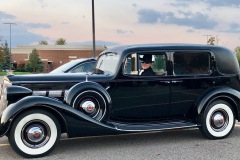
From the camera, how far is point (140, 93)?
6.40 meters

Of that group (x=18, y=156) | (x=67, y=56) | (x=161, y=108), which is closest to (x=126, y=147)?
(x=161, y=108)

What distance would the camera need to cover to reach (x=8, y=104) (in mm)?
5938

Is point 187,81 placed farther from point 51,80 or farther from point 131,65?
point 51,80

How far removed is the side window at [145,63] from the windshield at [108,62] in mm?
241

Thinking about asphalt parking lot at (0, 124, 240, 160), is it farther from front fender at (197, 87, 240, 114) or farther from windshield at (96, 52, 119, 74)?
windshield at (96, 52, 119, 74)

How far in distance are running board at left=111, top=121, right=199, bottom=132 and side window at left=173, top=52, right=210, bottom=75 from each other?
3.05 ft

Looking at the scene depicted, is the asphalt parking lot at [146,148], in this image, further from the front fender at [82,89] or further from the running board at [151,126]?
the front fender at [82,89]

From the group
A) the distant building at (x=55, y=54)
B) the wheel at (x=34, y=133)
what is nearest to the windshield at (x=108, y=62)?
the wheel at (x=34, y=133)

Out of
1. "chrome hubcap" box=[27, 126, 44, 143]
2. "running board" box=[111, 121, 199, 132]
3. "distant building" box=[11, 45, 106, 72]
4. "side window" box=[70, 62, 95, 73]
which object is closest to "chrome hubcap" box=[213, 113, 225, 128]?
"running board" box=[111, 121, 199, 132]

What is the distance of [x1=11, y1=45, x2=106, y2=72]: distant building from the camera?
8175cm

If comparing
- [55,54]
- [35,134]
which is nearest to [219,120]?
[35,134]

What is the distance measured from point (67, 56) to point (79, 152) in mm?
77979

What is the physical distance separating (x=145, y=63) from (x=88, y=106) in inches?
52.5

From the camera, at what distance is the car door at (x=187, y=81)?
6.63 meters
